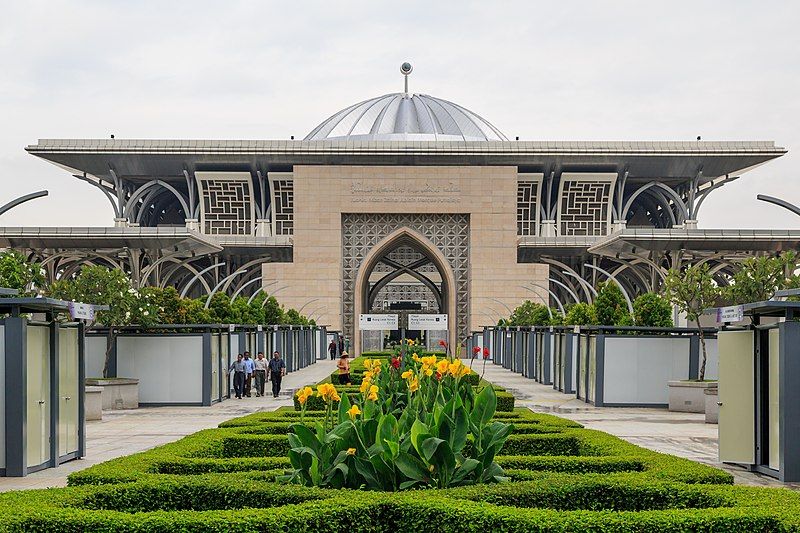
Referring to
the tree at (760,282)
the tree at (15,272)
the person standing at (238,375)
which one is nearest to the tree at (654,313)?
the tree at (760,282)

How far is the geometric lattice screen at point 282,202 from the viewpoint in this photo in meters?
71.4

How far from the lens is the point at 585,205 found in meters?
74.1

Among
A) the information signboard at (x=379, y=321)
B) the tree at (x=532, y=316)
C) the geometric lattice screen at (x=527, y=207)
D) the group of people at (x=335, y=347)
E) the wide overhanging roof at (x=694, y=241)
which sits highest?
the geometric lattice screen at (x=527, y=207)

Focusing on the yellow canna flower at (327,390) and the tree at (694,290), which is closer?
the yellow canna flower at (327,390)

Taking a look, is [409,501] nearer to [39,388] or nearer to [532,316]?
[39,388]

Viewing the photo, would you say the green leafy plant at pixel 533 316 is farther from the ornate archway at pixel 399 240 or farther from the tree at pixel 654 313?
the tree at pixel 654 313

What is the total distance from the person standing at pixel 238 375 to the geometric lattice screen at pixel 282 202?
4190 centimetres

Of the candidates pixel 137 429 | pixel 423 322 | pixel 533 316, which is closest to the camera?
pixel 137 429

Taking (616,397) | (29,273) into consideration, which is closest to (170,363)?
(29,273)

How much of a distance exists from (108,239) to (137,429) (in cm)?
4174

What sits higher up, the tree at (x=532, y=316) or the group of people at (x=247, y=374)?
the tree at (x=532, y=316)

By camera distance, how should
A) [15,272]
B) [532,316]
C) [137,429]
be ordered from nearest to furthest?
1. [137,429]
2. [15,272]
3. [532,316]

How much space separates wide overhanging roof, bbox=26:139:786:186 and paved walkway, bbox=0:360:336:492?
1563 inches

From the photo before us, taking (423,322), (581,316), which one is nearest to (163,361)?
(423,322)
